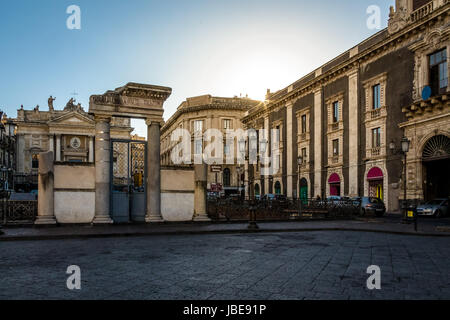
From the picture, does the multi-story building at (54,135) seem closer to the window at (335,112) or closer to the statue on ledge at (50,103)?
the statue on ledge at (50,103)

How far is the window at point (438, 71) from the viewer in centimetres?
2392

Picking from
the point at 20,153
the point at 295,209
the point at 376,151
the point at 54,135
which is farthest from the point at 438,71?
the point at 20,153

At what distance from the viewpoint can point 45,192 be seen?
13.9 meters

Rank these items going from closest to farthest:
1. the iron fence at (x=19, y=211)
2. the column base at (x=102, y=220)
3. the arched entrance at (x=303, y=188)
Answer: the column base at (x=102, y=220) → the iron fence at (x=19, y=211) → the arched entrance at (x=303, y=188)

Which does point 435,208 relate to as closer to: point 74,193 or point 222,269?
point 74,193

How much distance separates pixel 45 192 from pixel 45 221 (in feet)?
3.49

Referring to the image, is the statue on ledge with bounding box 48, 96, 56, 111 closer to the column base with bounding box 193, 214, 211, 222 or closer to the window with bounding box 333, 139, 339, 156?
the window with bounding box 333, 139, 339, 156

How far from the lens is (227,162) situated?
62125 millimetres

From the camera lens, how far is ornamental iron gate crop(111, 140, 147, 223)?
50.6 ft

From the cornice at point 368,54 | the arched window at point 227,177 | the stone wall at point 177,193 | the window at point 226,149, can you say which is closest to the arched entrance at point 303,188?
the cornice at point 368,54

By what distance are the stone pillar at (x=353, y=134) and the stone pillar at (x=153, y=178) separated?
67.5 ft

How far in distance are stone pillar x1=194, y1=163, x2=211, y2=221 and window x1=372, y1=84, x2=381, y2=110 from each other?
62.3ft
